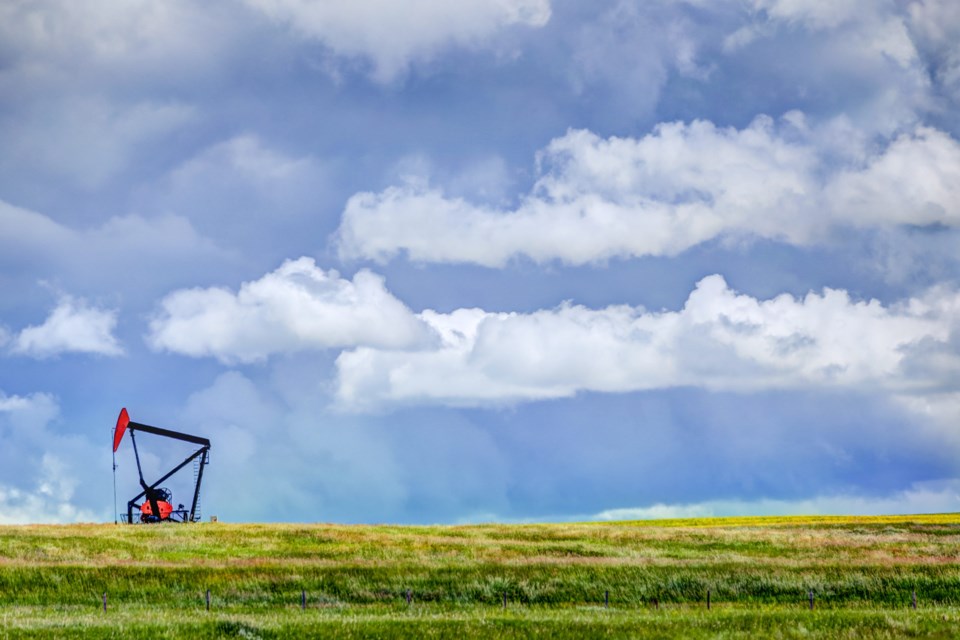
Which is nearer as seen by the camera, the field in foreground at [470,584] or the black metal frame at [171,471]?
the field in foreground at [470,584]

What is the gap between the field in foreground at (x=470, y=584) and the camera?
29688 mm

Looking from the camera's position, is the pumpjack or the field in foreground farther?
the pumpjack

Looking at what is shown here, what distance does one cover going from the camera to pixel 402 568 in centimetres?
4616

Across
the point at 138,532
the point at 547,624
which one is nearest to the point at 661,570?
the point at 547,624

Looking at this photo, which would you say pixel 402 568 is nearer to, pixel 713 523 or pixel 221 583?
pixel 221 583

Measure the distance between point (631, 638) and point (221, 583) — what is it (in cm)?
2184

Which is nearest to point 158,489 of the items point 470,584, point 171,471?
point 171,471

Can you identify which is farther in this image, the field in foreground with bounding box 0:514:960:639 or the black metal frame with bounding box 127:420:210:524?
the black metal frame with bounding box 127:420:210:524

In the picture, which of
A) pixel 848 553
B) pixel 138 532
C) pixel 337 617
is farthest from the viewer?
pixel 138 532

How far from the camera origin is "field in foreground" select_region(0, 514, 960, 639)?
A: 29.7 metres

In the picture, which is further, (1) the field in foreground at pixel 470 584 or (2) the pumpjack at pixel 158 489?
(2) the pumpjack at pixel 158 489

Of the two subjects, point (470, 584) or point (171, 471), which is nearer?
point (470, 584)

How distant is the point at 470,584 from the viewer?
4294 centimetres

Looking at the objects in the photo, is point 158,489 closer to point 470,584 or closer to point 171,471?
point 171,471
